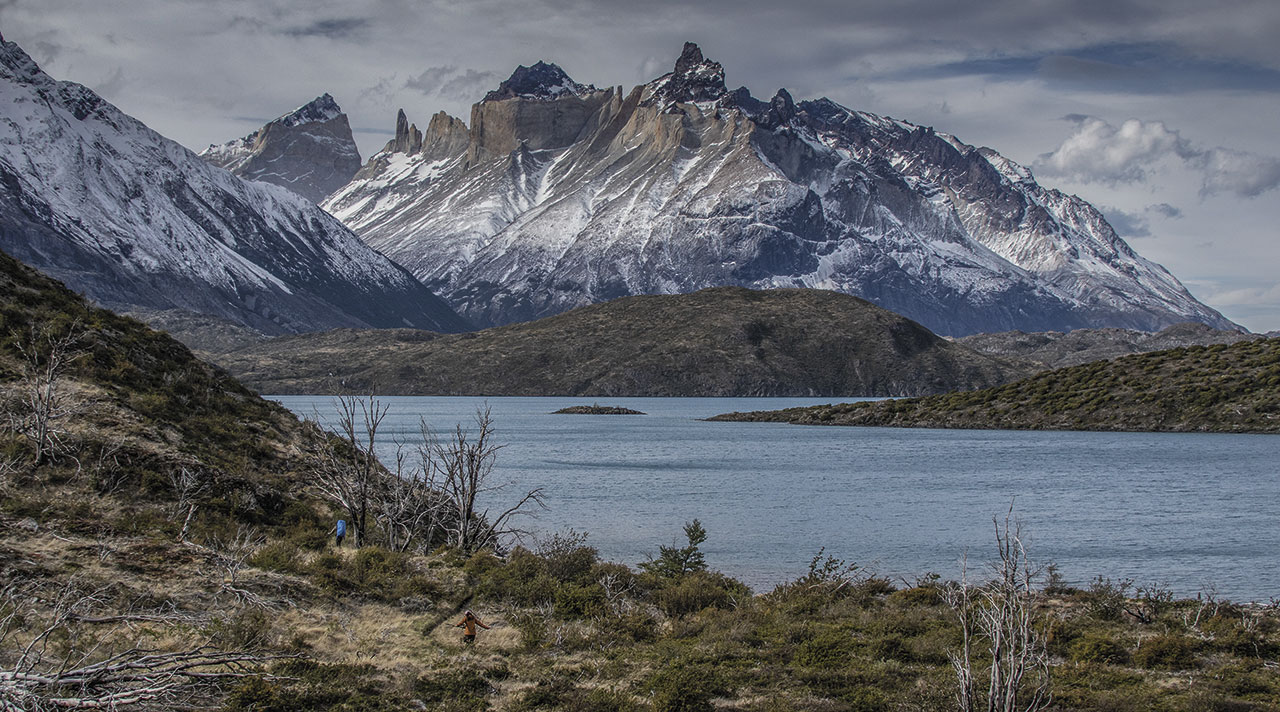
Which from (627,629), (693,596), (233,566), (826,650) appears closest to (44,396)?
(233,566)

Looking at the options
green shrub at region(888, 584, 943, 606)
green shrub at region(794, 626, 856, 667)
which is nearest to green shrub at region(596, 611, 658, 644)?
green shrub at region(794, 626, 856, 667)

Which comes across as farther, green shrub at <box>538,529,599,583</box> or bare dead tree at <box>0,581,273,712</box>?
green shrub at <box>538,529,599,583</box>

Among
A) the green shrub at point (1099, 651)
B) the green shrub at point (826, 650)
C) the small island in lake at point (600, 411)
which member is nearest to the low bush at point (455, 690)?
the green shrub at point (826, 650)

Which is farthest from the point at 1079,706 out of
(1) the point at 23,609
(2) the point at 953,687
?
(1) the point at 23,609

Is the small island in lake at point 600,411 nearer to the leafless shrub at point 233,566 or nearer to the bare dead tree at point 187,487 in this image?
the bare dead tree at point 187,487

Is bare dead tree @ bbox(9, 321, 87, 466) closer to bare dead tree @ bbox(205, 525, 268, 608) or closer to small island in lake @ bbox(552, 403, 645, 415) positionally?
bare dead tree @ bbox(205, 525, 268, 608)

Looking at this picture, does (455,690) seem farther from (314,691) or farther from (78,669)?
(78,669)

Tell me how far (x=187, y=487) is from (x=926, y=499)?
122 feet

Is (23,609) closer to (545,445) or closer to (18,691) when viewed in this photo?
(18,691)

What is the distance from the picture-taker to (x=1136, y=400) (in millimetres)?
97312

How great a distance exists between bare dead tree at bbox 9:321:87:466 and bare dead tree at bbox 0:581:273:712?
29.1ft

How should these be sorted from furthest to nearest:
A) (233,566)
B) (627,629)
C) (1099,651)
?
1. (627,629)
2. (233,566)
3. (1099,651)

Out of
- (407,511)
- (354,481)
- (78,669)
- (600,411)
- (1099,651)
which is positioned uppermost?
(78,669)

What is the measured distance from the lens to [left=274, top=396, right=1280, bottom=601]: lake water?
33969mm
